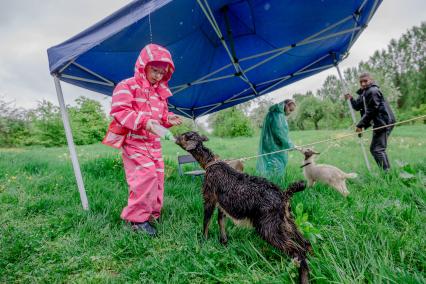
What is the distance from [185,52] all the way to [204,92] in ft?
6.43

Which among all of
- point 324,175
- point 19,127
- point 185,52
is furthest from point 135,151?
point 19,127

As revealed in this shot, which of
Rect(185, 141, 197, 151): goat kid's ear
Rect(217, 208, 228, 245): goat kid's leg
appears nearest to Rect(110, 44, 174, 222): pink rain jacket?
Rect(185, 141, 197, 151): goat kid's ear

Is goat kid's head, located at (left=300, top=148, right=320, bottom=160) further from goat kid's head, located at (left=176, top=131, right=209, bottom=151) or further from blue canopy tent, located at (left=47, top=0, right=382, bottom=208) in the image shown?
goat kid's head, located at (left=176, top=131, right=209, bottom=151)

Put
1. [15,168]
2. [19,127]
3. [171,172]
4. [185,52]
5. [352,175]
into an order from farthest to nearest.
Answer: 1. [19,127]
2. [15,168]
3. [171,172]
4. [185,52]
5. [352,175]

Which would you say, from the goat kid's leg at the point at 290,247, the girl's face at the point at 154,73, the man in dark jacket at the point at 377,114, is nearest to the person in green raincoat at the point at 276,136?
the man in dark jacket at the point at 377,114

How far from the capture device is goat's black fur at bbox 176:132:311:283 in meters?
1.75

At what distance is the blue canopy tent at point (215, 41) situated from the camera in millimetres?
2914

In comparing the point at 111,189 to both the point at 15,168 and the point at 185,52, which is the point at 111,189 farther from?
the point at 15,168

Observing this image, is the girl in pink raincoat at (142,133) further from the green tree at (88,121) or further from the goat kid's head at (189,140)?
the green tree at (88,121)

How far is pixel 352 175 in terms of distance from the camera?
11.4 feet

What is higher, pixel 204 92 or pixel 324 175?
pixel 204 92

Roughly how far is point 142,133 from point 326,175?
2.76 meters

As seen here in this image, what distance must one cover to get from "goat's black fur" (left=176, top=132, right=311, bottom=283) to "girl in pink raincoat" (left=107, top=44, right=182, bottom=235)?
76cm

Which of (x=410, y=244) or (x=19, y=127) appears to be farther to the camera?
(x=19, y=127)
